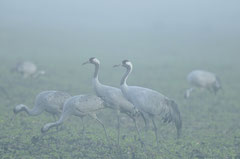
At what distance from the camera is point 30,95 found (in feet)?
35.5

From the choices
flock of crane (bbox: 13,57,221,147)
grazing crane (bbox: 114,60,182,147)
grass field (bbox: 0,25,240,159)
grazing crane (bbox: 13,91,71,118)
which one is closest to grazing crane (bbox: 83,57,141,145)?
flock of crane (bbox: 13,57,221,147)

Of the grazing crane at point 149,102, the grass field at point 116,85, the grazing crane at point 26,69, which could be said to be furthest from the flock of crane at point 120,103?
the grazing crane at point 26,69

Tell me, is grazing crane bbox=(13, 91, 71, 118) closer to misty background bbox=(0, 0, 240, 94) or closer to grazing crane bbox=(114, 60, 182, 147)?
grazing crane bbox=(114, 60, 182, 147)

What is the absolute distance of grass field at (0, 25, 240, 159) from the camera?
6.89 meters

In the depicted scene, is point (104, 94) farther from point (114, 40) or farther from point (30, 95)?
point (114, 40)

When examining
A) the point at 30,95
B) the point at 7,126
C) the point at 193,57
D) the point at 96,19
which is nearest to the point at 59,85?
the point at 30,95

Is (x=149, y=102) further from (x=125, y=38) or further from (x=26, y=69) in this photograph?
(x=125, y=38)

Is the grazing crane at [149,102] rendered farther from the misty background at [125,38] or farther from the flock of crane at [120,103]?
the misty background at [125,38]

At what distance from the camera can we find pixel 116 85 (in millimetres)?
13289

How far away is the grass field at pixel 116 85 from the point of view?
22.6 ft

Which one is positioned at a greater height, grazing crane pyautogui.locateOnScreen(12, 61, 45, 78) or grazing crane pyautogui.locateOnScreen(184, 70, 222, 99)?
grazing crane pyautogui.locateOnScreen(12, 61, 45, 78)

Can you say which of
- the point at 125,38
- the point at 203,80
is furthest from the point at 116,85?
the point at 125,38

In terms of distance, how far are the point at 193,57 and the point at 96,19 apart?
25.7 meters

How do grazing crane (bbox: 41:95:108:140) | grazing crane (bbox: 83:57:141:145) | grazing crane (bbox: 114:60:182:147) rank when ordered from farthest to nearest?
grazing crane (bbox: 83:57:141:145) → grazing crane (bbox: 41:95:108:140) → grazing crane (bbox: 114:60:182:147)
